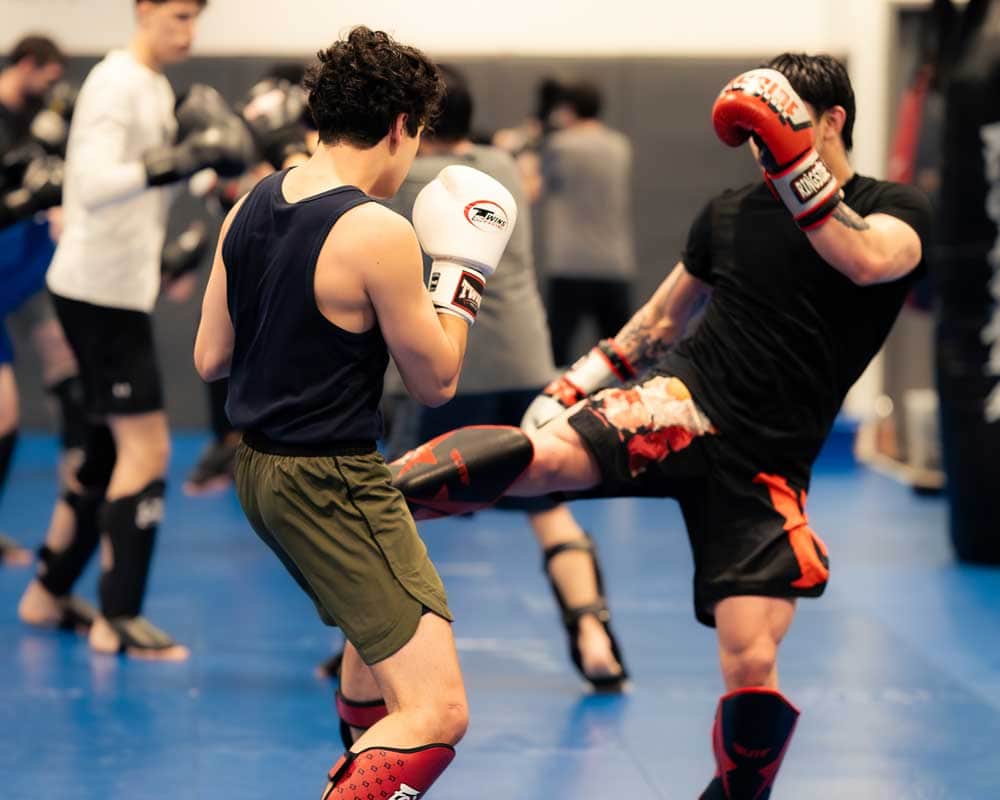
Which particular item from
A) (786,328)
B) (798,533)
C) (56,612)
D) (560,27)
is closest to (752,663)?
(798,533)

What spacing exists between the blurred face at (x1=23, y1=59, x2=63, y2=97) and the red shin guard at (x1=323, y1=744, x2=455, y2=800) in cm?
454

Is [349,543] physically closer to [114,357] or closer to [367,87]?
[367,87]

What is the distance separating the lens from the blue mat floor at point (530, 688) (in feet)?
11.8

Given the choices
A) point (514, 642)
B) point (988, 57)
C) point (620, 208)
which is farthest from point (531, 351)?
point (620, 208)

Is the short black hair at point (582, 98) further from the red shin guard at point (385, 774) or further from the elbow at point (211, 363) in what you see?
the red shin guard at point (385, 774)

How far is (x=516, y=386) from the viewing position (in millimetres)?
4348

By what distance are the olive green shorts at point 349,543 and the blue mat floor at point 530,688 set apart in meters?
1.07

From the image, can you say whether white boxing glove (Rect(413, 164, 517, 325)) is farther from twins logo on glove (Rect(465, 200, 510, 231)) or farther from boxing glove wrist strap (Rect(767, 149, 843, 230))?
boxing glove wrist strap (Rect(767, 149, 843, 230))

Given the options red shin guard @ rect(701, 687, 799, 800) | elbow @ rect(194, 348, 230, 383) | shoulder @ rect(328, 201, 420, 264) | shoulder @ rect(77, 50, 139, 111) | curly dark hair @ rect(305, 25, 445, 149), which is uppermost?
curly dark hair @ rect(305, 25, 445, 149)

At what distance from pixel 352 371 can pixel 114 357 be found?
2113mm

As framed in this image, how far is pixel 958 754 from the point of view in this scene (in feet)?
12.4

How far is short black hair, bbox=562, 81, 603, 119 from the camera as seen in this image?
793 cm

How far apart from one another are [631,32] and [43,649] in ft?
20.3

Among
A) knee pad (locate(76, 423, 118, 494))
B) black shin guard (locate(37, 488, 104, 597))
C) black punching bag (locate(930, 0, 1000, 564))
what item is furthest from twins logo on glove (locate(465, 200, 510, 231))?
black punching bag (locate(930, 0, 1000, 564))
